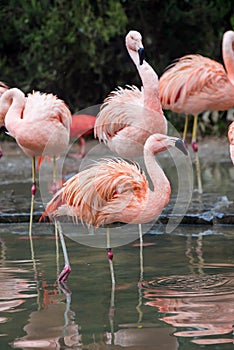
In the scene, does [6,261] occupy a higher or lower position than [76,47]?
lower

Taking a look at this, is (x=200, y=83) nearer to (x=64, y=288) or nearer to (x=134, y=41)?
(x=134, y=41)

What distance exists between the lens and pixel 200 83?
8.25 metres

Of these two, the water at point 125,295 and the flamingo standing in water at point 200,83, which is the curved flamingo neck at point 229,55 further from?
the water at point 125,295

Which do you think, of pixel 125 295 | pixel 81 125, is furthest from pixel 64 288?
pixel 81 125

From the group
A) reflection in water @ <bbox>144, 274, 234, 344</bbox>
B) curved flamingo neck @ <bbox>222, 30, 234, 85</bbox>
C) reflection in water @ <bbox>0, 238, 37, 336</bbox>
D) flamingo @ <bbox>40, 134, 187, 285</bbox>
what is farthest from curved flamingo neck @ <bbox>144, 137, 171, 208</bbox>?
curved flamingo neck @ <bbox>222, 30, 234, 85</bbox>

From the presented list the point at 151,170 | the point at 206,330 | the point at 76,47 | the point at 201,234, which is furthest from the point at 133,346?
the point at 76,47

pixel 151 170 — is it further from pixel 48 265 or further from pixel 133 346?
pixel 133 346

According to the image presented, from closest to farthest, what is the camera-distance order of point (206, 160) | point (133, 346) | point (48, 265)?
1. point (133, 346)
2. point (48, 265)
3. point (206, 160)

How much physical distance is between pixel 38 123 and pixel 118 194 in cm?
165

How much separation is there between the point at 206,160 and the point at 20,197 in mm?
3390

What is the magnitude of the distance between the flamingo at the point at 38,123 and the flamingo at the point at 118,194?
1.38 meters

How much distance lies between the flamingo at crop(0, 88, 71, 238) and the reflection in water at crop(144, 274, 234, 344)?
1933mm

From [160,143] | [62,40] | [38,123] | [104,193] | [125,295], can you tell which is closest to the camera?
[125,295]

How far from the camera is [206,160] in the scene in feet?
35.5
